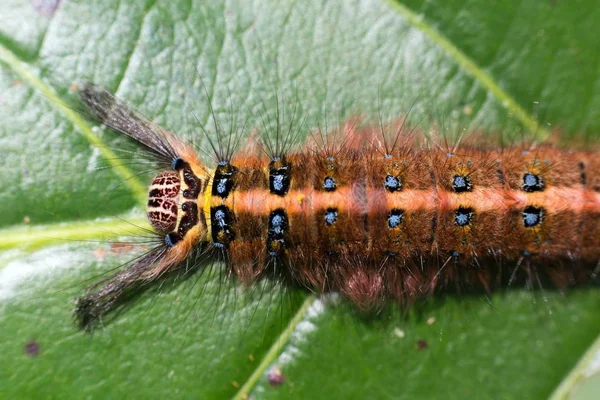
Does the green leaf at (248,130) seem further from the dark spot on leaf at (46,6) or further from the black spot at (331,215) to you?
the black spot at (331,215)

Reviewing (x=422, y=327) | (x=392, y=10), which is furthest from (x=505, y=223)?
(x=392, y=10)

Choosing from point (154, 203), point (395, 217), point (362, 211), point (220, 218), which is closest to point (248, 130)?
point (220, 218)

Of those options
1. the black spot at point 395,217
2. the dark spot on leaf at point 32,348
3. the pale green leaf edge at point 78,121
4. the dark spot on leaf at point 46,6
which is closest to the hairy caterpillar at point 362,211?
the black spot at point 395,217

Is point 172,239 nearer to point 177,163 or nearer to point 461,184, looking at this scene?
point 177,163

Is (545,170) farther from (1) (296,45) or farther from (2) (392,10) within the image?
(1) (296,45)

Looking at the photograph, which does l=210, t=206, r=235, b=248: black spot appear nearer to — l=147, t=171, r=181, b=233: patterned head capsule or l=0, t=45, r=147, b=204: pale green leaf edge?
l=147, t=171, r=181, b=233: patterned head capsule

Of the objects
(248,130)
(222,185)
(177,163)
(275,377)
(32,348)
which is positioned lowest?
(275,377)

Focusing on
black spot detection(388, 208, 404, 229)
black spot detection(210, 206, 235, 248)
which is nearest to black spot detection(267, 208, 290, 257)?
black spot detection(210, 206, 235, 248)
